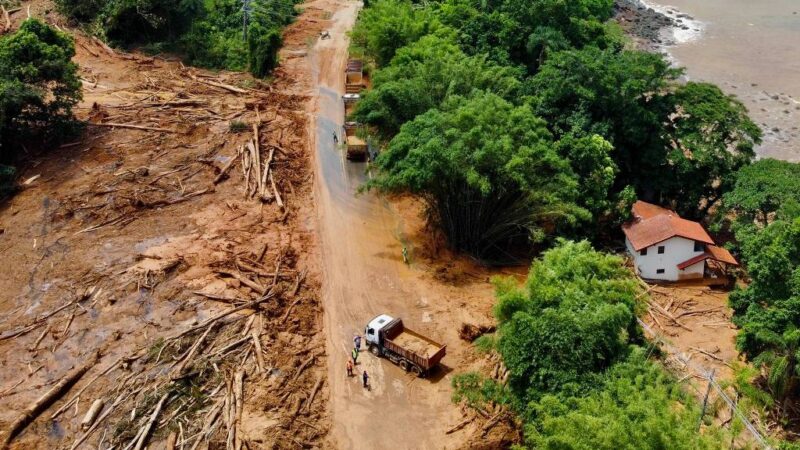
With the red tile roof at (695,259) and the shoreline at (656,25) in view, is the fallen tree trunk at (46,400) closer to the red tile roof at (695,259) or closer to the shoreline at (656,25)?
the red tile roof at (695,259)

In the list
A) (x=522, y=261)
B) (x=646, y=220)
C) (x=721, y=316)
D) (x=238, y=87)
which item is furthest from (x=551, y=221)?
(x=238, y=87)

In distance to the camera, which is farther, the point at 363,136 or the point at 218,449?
the point at 363,136

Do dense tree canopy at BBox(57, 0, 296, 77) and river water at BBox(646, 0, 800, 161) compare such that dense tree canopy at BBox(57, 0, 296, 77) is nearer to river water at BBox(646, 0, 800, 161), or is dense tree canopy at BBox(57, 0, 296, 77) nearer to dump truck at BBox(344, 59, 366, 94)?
dump truck at BBox(344, 59, 366, 94)

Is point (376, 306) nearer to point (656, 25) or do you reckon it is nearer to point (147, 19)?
point (147, 19)

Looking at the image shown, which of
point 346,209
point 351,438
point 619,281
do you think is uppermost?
point 619,281

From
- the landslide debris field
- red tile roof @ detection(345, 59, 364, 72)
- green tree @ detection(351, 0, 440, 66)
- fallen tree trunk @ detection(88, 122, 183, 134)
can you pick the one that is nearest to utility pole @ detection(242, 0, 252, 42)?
red tile roof @ detection(345, 59, 364, 72)

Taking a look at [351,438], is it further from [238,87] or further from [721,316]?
[238,87]

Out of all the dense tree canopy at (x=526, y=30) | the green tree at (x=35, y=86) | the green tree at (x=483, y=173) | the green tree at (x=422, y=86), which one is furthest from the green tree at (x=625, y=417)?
the green tree at (x=35, y=86)
